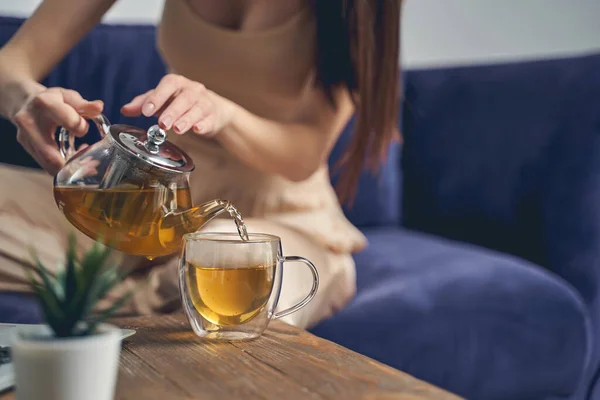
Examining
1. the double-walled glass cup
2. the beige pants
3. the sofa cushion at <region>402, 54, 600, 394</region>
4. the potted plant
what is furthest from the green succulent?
the sofa cushion at <region>402, 54, 600, 394</region>

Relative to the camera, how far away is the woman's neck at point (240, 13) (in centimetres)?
121

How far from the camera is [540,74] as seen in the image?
1598 mm

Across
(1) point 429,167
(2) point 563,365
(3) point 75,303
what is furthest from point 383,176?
(3) point 75,303

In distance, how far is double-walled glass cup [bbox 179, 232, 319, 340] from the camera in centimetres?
62

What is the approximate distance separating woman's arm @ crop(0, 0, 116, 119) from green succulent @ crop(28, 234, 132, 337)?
0.68 meters

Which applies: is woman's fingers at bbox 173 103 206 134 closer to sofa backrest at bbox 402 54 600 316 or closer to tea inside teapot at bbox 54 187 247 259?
tea inside teapot at bbox 54 187 247 259

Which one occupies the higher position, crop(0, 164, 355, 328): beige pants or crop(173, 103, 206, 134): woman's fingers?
crop(173, 103, 206, 134): woman's fingers

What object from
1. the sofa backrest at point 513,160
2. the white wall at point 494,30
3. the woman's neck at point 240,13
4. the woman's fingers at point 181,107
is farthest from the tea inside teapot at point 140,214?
the white wall at point 494,30

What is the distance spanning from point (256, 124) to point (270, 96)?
Answer: 108 millimetres

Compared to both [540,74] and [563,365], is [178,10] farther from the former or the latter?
[563,365]

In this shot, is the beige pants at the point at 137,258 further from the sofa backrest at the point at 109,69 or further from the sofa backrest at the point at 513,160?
the sofa backrest at the point at 513,160

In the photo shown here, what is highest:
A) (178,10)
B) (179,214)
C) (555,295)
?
(178,10)

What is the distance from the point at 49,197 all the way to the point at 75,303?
2.37 feet

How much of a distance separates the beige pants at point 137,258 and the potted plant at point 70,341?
466 millimetres
